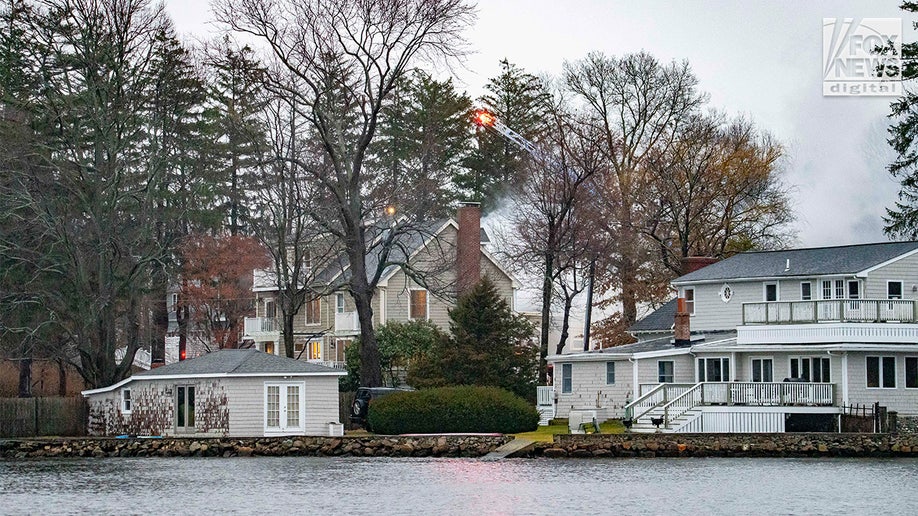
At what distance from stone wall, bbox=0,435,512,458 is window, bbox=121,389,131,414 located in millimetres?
2676

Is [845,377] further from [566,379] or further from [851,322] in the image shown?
[566,379]

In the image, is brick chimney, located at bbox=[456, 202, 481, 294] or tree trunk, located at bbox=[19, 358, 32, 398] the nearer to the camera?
tree trunk, located at bbox=[19, 358, 32, 398]

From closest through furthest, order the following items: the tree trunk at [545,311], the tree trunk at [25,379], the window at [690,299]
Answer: the window at [690,299] → the tree trunk at [545,311] → the tree trunk at [25,379]

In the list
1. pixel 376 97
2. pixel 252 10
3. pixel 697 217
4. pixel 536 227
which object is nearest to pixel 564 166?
pixel 536 227

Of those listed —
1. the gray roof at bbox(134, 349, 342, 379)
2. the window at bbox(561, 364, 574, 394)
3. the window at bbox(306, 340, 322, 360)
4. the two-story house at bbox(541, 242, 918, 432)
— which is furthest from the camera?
the window at bbox(306, 340, 322, 360)

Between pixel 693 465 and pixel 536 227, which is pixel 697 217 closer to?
pixel 536 227

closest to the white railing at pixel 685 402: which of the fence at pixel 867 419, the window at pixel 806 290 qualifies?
the fence at pixel 867 419

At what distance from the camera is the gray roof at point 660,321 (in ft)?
234

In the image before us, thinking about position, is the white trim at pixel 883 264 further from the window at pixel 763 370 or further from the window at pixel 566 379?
the window at pixel 566 379

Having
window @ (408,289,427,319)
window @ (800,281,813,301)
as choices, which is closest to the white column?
window @ (800,281,813,301)

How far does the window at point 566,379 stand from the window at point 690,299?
5814 mm

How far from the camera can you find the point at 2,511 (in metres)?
41.4

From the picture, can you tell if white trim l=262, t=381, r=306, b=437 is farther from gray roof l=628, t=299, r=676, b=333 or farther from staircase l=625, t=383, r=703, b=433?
gray roof l=628, t=299, r=676, b=333

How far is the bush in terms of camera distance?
60688mm
